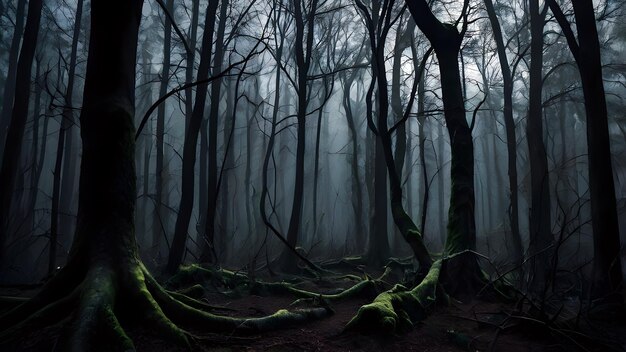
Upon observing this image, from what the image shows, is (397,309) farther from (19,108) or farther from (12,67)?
(12,67)

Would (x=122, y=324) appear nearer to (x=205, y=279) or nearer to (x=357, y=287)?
(x=357, y=287)

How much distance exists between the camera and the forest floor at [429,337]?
3426mm

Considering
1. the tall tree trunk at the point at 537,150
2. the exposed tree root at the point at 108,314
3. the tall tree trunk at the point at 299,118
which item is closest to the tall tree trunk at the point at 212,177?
the tall tree trunk at the point at 299,118

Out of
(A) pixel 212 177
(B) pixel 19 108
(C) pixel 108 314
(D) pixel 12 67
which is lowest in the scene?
(C) pixel 108 314

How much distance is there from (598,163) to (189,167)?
306 inches

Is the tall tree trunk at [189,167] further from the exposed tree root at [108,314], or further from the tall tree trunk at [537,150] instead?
the tall tree trunk at [537,150]

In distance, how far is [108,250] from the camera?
3359mm

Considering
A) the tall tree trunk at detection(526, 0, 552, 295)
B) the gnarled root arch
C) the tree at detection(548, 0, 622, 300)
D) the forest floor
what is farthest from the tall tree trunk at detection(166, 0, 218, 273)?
the tall tree trunk at detection(526, 0, 552, 295)

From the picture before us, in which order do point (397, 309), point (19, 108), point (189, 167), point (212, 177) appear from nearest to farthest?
point (397, 309)
point (189, 167)
point (19, 108)
point (212, 177)

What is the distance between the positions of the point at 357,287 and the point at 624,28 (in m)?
19.1

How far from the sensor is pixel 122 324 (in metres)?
3.18

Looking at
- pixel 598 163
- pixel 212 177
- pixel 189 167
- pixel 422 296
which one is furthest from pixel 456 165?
pixel 212 177

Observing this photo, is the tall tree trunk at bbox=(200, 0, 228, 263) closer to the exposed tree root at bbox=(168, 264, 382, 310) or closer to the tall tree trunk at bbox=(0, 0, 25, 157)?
the exposed tree root at bbox=(168, 264, 382, 310)

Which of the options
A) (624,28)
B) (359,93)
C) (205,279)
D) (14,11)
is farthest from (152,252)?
(624,28)
